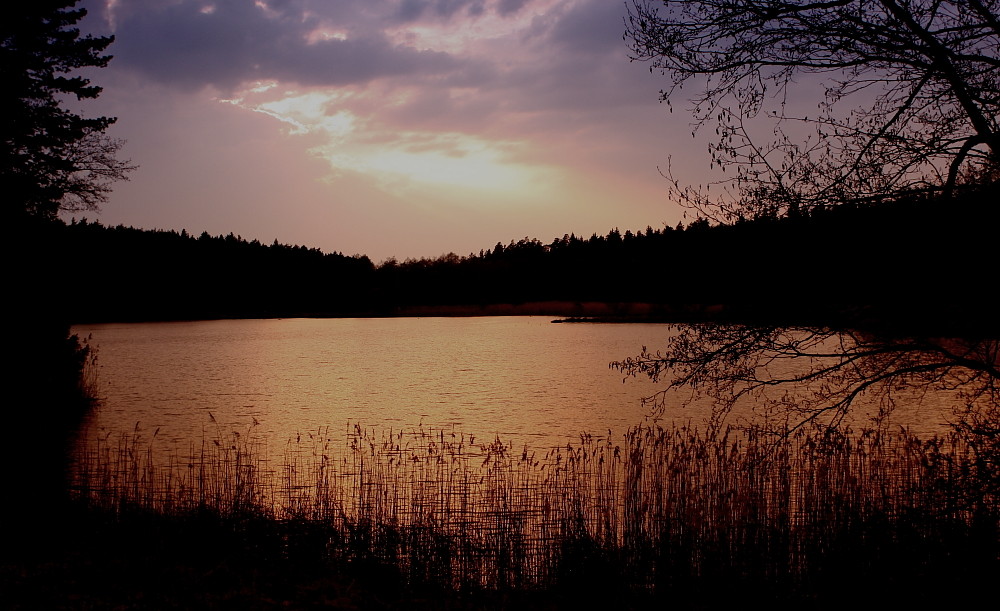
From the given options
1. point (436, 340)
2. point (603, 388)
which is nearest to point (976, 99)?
point (603, 388)

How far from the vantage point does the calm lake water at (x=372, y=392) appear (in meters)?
17.3

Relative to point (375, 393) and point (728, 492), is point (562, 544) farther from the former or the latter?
point (375, 393)

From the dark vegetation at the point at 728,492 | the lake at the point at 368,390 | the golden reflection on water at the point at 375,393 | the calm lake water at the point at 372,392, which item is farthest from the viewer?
the lake at the point at 368,390

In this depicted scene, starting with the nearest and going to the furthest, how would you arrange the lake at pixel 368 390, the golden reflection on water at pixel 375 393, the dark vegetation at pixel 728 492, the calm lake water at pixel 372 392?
the dark vegetation at pixel 728 492
the golden reflection on water at pixel 375 393
the calm lake water at pixel 372 392
the lake at pixel 368 390

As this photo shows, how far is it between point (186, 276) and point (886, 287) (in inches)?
4142

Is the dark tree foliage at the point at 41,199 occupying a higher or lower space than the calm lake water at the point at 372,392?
higher

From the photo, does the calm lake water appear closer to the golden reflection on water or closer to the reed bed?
the golden reflection on water

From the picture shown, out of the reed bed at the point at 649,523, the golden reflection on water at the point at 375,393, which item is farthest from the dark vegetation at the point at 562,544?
the golden reflection on water at the point at 375,393

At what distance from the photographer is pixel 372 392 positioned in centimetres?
2489

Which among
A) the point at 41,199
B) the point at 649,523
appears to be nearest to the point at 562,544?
the point at 649,523

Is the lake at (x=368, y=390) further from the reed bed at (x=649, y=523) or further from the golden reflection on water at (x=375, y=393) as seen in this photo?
the reed bed at (x=649, y=523)

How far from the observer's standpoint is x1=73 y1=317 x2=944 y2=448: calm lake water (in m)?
17.3

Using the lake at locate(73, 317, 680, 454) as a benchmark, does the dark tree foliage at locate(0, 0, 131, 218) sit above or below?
above

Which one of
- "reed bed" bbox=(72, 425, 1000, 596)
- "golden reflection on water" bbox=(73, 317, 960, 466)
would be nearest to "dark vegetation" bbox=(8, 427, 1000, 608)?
"reed bed" bbox=(72, 425, 1000, 596)
